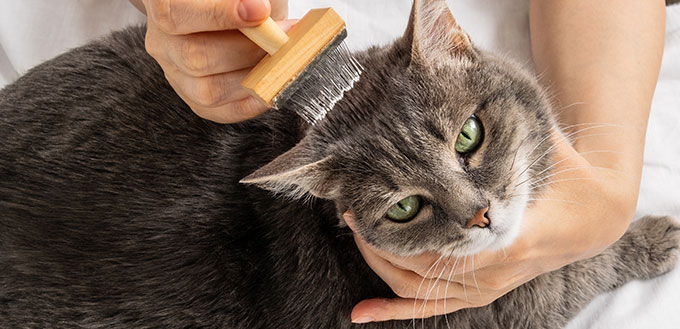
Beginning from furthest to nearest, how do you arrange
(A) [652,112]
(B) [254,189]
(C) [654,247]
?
(A) [652,112]
(C) [654,247]
(B) [254,189]

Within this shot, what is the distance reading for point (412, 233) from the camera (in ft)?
3.91

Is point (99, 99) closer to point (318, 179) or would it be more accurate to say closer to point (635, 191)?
point (318, 179)

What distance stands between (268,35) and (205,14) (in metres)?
0.12

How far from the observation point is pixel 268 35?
→ 0.94 meters

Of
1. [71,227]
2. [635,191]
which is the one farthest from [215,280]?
[635,191]

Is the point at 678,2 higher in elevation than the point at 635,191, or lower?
higher

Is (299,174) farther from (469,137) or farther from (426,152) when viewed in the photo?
(469,137)

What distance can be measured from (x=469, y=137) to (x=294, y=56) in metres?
0.46

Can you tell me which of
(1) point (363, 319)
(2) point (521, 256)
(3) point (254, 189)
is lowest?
(1) point (363, 319)

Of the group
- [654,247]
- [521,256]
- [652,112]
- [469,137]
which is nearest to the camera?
[469,137]

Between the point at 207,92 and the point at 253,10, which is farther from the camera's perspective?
the point at 207,92

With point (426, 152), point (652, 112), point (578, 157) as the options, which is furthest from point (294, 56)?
point (652, 112)

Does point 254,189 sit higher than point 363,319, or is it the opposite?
point 254,189

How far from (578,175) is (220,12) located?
106 centimetres
